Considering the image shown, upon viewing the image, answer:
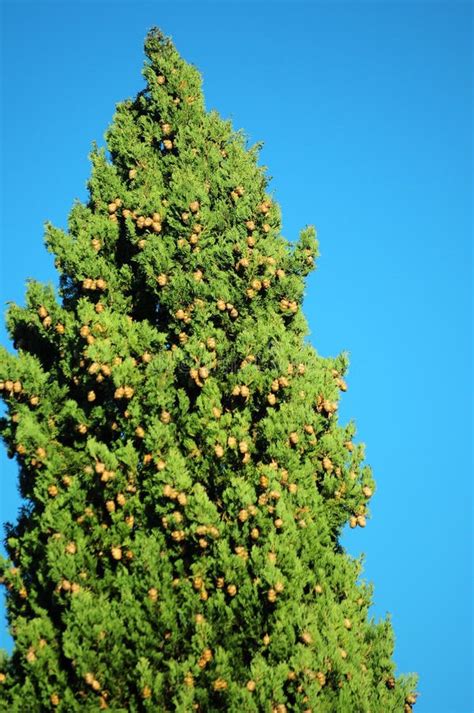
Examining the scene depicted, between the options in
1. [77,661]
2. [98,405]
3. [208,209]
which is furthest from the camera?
[208,209]

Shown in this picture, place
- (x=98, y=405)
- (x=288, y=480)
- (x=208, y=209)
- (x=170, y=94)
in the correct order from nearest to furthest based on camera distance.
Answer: (x=288, y=480), (x=98, y=405), (x=208, y=209), (x=170, y=94)

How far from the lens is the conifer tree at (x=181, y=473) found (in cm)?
717

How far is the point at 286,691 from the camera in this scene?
7.19 m

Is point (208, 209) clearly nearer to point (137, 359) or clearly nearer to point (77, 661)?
point (137, 359)

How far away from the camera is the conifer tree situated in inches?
282

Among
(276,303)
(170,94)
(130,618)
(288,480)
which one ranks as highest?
(170,94)

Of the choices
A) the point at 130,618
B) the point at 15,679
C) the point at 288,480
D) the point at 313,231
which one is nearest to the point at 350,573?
the point at 288,480

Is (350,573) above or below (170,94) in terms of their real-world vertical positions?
below

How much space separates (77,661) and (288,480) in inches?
129

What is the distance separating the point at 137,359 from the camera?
9.02 metres

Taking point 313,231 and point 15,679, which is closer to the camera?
point 15,679

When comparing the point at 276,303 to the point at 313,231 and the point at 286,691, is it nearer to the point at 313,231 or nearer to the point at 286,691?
the point at 313,231

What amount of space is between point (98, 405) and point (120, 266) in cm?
270

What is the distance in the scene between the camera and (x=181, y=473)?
304 inches
